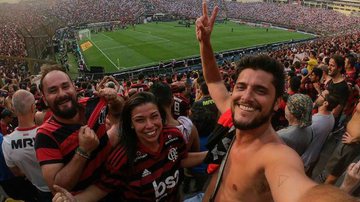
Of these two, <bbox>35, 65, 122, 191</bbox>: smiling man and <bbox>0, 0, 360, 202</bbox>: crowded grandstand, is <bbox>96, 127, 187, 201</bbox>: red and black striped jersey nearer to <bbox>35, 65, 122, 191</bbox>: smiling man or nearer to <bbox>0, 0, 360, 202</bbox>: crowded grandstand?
<bbox>0, 0, 360, 202</bbox>: crowded grandstand

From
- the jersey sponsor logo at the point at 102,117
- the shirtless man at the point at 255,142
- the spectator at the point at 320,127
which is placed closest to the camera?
the shirtless man at the point at 255,142

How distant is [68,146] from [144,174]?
735 millimetres

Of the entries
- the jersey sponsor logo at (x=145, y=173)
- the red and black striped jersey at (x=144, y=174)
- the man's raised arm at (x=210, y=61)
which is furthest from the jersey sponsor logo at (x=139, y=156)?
the man's raised arm at (x=210, y=61)

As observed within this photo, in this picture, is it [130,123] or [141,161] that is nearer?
[141,161]

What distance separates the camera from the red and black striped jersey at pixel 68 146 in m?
2.85

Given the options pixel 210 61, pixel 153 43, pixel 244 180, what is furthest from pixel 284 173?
pixel 153 43

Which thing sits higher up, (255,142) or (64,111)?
(64,111)

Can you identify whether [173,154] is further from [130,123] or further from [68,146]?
[68,146]

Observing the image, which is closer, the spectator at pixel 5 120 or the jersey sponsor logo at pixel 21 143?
the jersey sponsor logo at pixel 21 143

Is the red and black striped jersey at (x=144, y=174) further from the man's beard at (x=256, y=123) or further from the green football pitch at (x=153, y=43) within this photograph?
the green football pitch at (x=153, y=43)

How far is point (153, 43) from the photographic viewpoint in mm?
44062

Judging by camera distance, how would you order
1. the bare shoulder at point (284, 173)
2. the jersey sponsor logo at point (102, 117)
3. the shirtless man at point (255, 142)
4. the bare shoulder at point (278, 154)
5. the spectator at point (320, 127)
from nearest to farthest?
the bare shoulder at point (284, 173), the bare shoulder at point (278, 154), the shirtless man at point (255, 142), the jersey sponsor logo at point (102, 117), the spectator at point (320, 127)

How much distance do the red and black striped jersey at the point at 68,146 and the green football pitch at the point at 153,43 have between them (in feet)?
91.8

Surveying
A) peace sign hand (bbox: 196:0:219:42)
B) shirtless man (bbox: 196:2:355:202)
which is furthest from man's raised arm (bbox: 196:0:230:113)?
shirtless man (bbox: 196:2:355:202)
